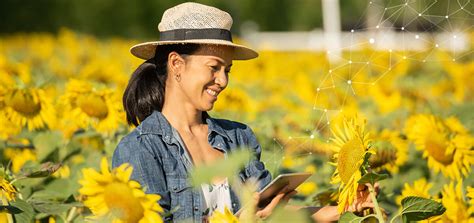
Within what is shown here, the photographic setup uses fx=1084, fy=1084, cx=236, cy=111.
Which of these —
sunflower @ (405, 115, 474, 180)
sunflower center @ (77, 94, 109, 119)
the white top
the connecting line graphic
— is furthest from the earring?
sunflower center @ (77, 94, 109, 119)

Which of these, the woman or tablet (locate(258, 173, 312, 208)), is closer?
tablet (locate(258, 173, 312, 208))

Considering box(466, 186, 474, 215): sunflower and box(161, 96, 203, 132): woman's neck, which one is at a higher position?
box(161, 96, 203, 132): woman's neck

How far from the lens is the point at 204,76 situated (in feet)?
8.26

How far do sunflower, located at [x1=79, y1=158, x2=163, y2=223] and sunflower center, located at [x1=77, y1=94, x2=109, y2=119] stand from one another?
1.62 m

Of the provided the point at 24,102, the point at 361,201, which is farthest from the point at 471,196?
the point at 24,102

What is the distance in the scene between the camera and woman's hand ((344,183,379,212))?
2.36 m

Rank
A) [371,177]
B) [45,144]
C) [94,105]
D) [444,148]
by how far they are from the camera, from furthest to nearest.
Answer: [94,105] → [45,144] → [444,148] → [371,177]

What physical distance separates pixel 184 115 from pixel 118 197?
0.60m

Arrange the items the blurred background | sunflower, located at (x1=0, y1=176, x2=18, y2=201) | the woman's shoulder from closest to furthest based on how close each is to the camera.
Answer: sunflower, located at (x1=0, y1=176, x2=18, y2=201) → the woman's shoulder → the blurred background

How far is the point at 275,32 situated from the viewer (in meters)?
19.7

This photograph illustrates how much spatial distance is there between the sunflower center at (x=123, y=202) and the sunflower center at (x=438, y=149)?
1.36m

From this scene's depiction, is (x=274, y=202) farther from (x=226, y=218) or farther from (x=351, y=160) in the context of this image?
(x=226, y=218)

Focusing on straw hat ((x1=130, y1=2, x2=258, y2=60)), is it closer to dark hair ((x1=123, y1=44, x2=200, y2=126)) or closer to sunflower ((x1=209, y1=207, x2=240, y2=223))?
dark hair ((x1=123, y1=44, x2=200, y2=126))

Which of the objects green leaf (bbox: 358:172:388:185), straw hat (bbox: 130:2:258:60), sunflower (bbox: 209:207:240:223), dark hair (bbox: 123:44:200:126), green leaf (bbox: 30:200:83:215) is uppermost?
straw hat (bbox: 130:2:258:60)
